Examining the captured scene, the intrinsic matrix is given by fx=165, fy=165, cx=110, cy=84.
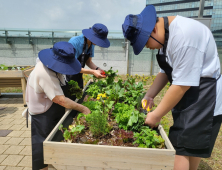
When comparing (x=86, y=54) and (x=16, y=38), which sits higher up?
(x=16, y=38)

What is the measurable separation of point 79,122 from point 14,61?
364 inches

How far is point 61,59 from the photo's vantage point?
5.62 feet

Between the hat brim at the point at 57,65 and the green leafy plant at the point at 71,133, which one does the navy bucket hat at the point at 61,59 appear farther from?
the green leafy plant at the point at 71,133

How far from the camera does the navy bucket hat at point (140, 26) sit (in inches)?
47.3

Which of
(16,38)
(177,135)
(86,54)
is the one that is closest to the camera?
(177,135)

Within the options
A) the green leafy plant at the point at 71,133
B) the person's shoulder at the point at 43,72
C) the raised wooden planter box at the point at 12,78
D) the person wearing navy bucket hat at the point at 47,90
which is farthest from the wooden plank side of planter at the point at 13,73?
the green leafy plant at the point at 71,133

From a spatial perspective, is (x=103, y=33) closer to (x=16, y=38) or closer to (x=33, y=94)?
(x=33, y=94)

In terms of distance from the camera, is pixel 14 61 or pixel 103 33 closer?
pixel 103 33

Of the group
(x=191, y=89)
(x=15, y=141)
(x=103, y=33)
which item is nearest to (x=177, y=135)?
(x=191, y=89)

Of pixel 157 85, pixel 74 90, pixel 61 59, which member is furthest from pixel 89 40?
pixel 157 85

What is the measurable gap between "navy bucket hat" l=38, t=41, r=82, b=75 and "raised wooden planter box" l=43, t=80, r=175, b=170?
70cm

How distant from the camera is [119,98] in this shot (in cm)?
281

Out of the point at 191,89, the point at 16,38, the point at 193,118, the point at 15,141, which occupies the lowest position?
the point at 15,141

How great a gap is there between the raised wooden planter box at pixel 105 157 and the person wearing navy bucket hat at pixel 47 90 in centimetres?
55
